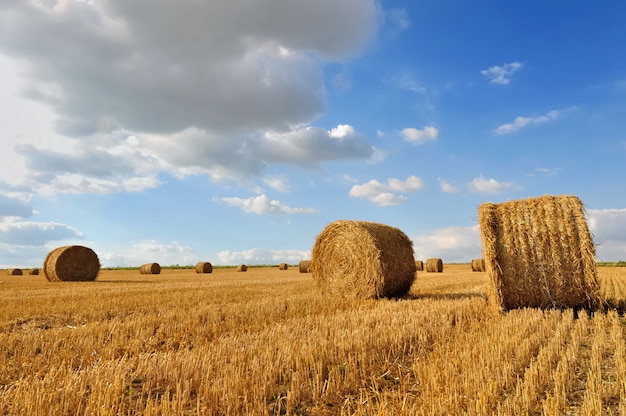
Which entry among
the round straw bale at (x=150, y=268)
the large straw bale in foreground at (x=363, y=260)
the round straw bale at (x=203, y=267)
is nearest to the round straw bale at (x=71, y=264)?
the round straw bale at (x=150, y=268)

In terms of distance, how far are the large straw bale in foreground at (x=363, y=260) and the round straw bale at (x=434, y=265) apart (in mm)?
17105

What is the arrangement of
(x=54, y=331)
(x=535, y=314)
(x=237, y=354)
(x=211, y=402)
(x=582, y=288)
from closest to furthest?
→ (x=211, y=402)
(x=237, y=354)
(x=54, y=331)
(x=535, y=314)
(x=582, y=288)

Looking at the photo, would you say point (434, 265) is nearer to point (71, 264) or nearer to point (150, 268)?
point (150, 268)

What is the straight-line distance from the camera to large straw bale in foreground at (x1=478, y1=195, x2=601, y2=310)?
789cm

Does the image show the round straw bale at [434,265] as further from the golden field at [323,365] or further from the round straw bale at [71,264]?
the golden field at [323,365]

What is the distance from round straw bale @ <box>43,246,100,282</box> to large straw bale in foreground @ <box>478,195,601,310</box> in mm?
19420

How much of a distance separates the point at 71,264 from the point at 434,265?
20464mm

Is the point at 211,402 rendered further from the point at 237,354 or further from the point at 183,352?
the point at 183,352

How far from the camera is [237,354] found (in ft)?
14.7

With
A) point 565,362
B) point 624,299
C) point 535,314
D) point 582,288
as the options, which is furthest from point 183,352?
point 624,299

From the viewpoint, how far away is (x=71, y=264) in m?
21.1

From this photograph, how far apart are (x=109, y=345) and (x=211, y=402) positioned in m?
2.64

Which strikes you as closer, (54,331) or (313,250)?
(54,331)

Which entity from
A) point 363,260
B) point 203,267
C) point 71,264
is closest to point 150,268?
point 203,267
